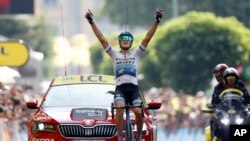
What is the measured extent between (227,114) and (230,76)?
25.8 inches

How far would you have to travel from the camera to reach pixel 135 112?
18.3m

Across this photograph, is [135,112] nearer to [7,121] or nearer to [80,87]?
[80,87]

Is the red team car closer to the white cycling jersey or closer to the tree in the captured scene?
the white cycling jersey

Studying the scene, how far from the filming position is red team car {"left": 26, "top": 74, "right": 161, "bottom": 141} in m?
18.8

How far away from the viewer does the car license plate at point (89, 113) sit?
747 inches

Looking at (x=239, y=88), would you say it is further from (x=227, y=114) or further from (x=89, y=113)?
(x=89, y=113)

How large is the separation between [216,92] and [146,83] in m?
44.5

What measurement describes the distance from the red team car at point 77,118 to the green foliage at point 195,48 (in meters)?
37.6

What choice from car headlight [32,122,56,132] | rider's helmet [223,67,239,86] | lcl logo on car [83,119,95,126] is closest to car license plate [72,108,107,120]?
lcl logo on car [83,119,95,126]

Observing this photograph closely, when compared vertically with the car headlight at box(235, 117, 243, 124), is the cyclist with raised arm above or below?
above

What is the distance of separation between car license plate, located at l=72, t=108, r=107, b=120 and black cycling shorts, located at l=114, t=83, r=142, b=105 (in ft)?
2.05

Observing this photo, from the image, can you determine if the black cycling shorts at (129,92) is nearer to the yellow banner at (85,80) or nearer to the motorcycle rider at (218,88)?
the motorcycle rider at (218,88)

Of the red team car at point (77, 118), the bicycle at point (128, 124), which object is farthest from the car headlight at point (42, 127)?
the bicycle at point (128, 124)

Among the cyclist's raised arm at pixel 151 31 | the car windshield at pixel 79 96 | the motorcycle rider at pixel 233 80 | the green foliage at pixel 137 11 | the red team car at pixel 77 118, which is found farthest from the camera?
the green foliage at pixel 137 11
